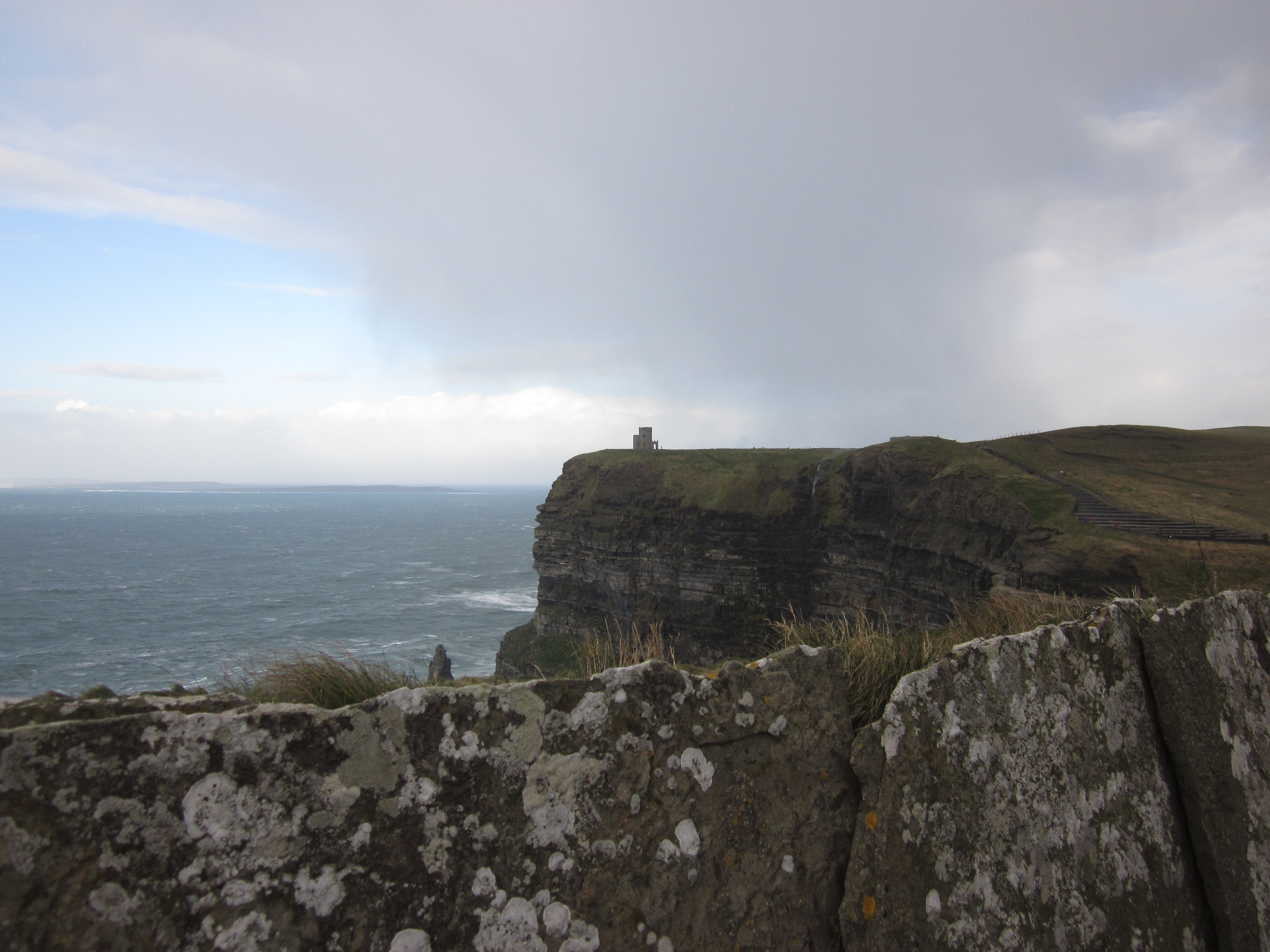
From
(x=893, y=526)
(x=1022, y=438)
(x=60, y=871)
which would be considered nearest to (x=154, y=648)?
(x=893, y=526)

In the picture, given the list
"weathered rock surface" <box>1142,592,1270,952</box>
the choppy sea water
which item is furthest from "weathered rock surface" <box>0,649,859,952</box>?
"weathered rock surface" <box>1142,592,1270,952</box>

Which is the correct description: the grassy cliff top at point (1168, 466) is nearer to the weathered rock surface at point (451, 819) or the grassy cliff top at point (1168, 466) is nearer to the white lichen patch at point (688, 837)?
the weathered rock surface at point (451, 819)

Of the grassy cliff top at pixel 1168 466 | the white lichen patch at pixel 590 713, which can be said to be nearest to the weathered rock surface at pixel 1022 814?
the white lichen patch at pixel 590 713

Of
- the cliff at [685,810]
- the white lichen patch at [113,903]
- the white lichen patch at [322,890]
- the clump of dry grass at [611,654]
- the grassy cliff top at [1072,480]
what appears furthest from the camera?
the grassy cliff top at [1072,480]

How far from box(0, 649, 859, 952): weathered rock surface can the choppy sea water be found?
1797 mm

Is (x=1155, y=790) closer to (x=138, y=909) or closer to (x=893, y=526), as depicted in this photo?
(x=138, y=909)

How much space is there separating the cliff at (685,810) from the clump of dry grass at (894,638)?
1.38ft

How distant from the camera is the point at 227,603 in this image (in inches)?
3127

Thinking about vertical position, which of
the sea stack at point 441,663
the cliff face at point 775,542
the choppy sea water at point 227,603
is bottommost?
the choppy sea water at point 227,603

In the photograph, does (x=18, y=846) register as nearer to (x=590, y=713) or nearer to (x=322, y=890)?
(x=322, y=890)

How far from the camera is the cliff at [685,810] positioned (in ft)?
9.80

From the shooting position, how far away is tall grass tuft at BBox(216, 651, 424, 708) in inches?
166

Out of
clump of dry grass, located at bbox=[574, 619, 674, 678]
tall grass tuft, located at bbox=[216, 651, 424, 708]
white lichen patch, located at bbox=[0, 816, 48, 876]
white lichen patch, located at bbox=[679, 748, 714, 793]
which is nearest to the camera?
white lichen patch, located at bbox=[0, 816, 48, 876]

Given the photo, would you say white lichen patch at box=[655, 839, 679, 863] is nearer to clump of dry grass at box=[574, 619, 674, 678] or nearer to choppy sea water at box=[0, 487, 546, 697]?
clump of dry grass at box=[574, 619, 674, 678]
